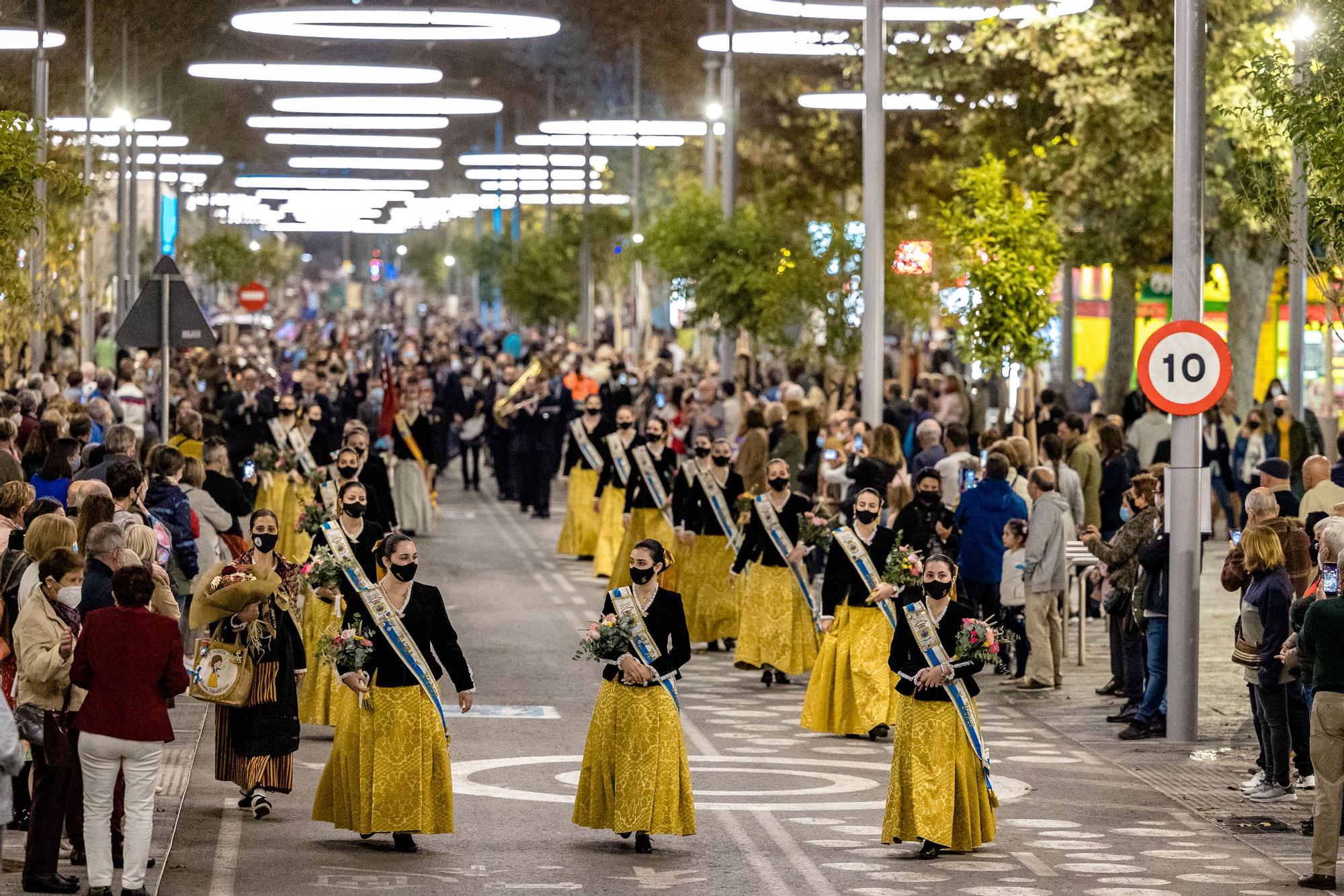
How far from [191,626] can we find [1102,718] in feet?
24.6

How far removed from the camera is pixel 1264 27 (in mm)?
31000

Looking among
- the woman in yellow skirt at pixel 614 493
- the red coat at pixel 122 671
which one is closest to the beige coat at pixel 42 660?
the red coat at pixel 122 671

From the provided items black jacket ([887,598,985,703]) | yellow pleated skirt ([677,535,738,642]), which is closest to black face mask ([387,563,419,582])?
black jacket ([887,598,985,703])

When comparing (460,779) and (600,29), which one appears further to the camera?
(600,29)

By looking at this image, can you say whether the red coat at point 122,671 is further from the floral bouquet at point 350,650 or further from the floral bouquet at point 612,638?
the floral bouquet at point 612,638

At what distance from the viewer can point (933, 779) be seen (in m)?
12.7

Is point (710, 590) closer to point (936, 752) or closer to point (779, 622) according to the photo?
point (779, 622)

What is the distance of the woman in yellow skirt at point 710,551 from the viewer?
20812 millimetres

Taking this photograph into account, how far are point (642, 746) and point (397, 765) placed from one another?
1241 millimetres

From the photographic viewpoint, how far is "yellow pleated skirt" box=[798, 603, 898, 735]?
16641 millimetres

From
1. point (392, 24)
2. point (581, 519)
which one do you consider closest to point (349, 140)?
point (392, 24)

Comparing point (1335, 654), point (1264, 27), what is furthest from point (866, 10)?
point (1335, 654)

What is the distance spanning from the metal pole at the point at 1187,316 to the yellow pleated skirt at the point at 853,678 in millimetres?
1983

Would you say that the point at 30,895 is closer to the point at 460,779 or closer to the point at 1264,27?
the point at 460,779
